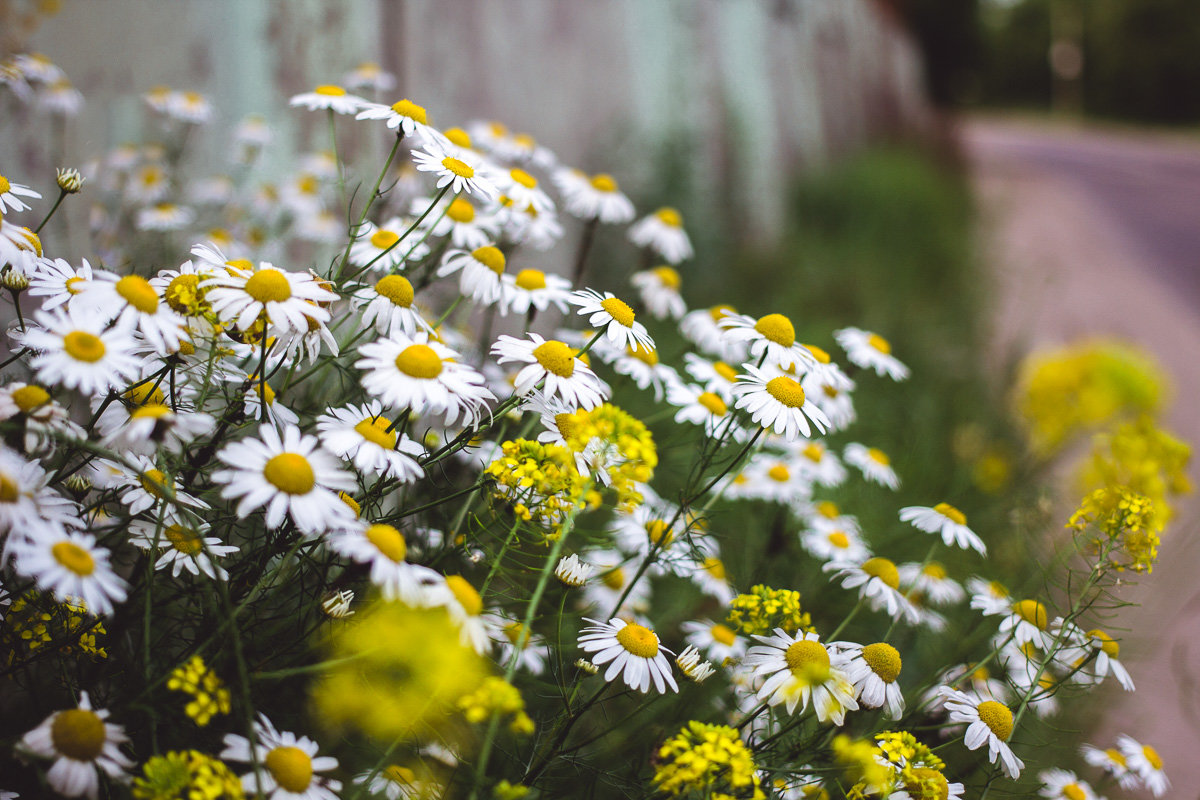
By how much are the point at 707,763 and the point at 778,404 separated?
0.41 metres

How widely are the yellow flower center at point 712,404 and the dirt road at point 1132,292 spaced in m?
0.59

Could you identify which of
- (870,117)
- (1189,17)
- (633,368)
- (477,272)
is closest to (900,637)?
(633,368)

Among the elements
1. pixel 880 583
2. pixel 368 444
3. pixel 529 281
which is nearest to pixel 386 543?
pixel 368 444

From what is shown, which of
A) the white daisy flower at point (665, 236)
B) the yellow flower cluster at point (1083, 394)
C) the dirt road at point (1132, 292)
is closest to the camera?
the white daisy flower at point (665, 236)

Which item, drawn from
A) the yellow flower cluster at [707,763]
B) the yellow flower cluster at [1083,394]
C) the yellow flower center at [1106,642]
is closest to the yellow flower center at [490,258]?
the yellow flower cluster at [707,763]

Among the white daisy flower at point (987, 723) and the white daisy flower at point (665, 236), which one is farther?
the white daisy flower at point (665, 236)

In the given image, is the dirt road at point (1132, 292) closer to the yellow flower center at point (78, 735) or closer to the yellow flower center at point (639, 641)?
the yellow flower center at point (639, 641)

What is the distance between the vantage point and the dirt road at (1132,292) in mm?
1966

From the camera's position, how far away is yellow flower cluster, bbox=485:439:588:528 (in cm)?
80

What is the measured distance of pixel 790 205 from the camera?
538cm

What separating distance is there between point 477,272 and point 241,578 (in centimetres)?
49

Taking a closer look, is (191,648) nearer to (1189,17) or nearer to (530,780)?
(530,780)

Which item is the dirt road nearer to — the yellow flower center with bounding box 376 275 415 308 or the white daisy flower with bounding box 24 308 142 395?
the yellow flower center with bounding box 376 275 415 308

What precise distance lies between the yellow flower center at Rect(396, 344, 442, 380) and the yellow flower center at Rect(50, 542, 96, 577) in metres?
0.31
